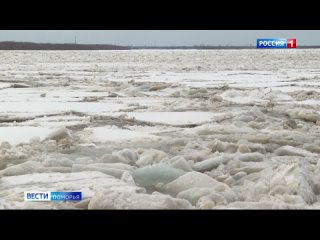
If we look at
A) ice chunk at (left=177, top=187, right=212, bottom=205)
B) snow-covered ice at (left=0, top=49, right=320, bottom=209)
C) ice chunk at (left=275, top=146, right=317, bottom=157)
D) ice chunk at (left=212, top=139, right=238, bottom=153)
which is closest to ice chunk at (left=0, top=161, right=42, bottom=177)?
snow-covered ice at (left=0, top=49, right=320, bottom=209)

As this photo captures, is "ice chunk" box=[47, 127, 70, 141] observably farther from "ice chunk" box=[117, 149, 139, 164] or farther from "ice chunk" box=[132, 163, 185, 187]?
"ice chunk" box=[132, 163, 185, 187]

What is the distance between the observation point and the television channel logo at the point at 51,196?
2.46m

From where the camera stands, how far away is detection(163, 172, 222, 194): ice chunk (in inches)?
107

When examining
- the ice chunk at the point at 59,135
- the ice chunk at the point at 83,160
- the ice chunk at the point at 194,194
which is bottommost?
the ice chunk at the point at 194,194

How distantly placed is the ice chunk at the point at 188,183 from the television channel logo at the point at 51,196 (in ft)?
1.74

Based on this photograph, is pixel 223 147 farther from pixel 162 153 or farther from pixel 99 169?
pixel 99 169

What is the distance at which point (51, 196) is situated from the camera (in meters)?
2.50

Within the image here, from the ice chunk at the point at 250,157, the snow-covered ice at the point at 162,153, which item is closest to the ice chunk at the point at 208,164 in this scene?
the snow-covered ice at the point at 162,153

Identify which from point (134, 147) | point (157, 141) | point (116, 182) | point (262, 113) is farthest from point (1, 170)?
point (262, 113)

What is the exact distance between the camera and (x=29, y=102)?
20.7 ft

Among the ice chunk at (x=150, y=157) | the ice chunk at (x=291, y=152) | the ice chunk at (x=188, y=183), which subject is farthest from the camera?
the ice chunk at (x=291, y=152)

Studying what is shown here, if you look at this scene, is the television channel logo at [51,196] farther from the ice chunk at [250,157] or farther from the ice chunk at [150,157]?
the ice chunk at [250,157]
